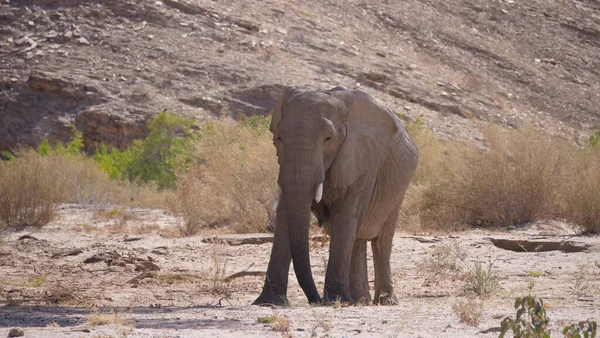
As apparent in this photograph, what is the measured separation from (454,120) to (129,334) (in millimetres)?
33976

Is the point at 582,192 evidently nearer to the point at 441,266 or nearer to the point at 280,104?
the point at 441,266

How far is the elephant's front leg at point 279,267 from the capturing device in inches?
372

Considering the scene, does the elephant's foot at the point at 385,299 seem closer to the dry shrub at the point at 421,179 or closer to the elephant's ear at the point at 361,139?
the elephant's ear at the point at 361,139

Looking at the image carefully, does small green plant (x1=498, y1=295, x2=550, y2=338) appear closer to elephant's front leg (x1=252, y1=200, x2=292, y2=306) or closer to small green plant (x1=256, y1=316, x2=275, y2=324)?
small green plant (x1=256, y1=316, x2=275, y2=324)

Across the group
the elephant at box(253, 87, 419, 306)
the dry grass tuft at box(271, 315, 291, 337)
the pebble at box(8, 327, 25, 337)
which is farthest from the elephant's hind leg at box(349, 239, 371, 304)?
the pebble at box(8, 327, 25, 337)

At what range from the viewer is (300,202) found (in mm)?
Answer: 8961

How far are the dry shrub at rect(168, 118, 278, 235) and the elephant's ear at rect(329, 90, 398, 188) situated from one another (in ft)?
23.7

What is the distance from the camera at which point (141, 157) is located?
30.3m

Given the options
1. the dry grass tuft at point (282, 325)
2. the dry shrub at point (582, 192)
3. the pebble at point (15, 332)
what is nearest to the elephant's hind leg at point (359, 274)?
the dry grass tuft at point (282, 325)

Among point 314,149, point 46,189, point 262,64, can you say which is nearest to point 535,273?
point 314,149

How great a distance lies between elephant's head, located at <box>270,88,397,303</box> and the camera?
8.95 metres

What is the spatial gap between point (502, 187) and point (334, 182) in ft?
29.3

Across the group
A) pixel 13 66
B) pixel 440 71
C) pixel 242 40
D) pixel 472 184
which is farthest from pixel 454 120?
pixel 472 184

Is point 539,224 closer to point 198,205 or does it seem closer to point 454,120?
point 198,205
